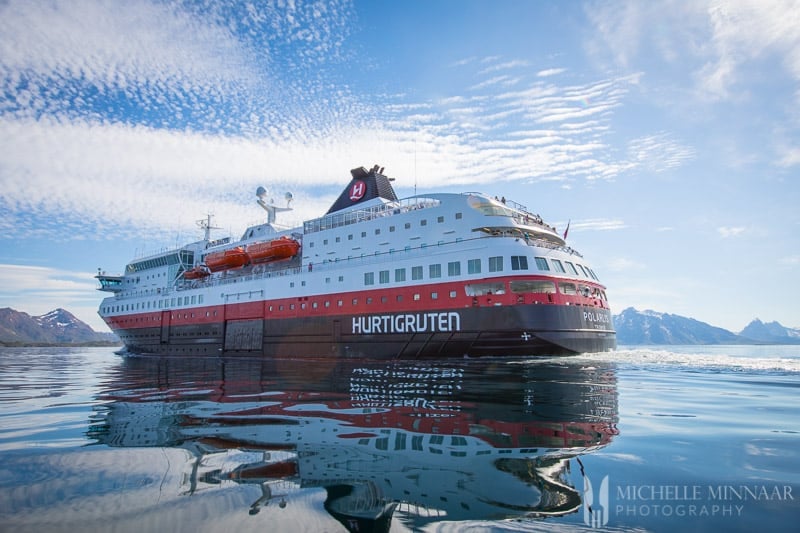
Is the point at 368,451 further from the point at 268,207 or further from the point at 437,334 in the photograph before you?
the point at 268,207

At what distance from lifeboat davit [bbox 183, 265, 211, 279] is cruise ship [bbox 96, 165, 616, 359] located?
3.01 feet

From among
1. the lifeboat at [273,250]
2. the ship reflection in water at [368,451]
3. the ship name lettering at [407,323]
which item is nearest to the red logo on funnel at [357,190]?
the lifeboat at [273,250]

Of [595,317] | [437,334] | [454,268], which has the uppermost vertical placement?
[454,268]

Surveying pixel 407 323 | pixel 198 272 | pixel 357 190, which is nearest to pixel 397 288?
pixel 407 323

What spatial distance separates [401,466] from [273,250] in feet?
96.9

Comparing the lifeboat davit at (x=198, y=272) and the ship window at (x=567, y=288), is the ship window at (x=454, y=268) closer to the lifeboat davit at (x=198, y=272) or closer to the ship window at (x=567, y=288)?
the ship window at (x=567, y=288)

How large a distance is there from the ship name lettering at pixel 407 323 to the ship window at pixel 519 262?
380cm

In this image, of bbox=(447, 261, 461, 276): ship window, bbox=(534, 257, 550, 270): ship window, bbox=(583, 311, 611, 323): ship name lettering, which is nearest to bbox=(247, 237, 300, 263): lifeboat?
bbox=(447, 261, 461, 276): ship window

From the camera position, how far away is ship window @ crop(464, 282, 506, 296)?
2062 cm

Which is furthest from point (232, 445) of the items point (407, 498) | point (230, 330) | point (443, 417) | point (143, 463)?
point (230, 330)

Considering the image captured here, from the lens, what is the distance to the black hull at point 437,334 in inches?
786

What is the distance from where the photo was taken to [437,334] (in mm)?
21781

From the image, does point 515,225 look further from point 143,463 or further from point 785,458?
point 143,463

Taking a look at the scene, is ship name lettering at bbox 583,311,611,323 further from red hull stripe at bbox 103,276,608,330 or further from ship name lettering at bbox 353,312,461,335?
ship name lettering at bbox 353,312,461,335
